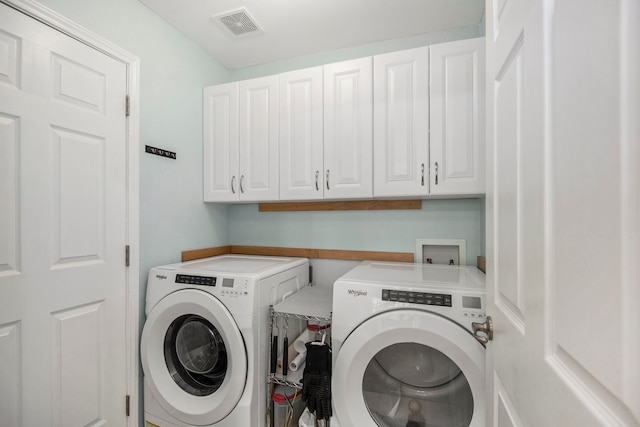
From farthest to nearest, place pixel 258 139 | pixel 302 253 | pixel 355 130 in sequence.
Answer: pixel 302 253 < pixel 258 139 < pixel 355 130

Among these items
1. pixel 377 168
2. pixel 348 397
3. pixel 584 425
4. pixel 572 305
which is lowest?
pixel 348 397

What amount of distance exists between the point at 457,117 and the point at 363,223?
92 cm

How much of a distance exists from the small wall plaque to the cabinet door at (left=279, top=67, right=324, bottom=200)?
718mm

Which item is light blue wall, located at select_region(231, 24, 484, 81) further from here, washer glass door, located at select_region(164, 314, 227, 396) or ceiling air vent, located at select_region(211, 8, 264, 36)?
washer glass door, located at select_region(164, 314, 227, 396)

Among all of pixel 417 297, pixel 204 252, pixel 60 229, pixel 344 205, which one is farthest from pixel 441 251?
pixel 60 229

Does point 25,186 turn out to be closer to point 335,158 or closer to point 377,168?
point 335,158

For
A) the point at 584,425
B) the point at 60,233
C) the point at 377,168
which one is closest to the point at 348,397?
the point at 584,425

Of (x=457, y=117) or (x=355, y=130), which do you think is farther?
(x=355, y=130)

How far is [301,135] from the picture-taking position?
1.90 meters

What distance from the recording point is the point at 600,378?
0.36 m

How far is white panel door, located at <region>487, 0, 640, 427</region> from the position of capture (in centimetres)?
32

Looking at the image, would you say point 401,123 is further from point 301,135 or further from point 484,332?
point 484,332

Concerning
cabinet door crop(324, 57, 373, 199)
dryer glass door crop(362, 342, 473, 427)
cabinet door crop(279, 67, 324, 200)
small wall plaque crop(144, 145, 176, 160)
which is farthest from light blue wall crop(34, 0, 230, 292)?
dryer glass door crop(362, 342, 473, 427)

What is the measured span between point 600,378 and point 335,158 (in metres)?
1.58
